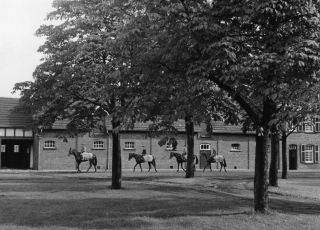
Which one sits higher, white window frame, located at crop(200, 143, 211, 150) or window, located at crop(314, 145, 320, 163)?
white window frame, located at crop(200, 143, 211, 150)

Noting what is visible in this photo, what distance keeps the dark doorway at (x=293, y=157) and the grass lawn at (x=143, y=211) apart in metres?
34.0

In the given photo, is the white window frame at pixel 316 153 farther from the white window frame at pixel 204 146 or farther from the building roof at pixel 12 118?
the building roof at pixel 12 118

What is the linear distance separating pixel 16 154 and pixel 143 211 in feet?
109

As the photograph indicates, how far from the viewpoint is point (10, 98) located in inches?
1896

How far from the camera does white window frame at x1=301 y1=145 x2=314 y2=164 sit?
52.7 m

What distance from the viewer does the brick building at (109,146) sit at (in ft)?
145

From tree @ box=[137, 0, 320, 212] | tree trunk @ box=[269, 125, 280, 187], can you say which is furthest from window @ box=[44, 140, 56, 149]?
tree @ box=[137, 0, 320, 212]

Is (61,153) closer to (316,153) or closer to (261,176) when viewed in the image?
(316,153)

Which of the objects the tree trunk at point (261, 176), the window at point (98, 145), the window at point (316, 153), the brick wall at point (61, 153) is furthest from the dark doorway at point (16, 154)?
the tree trunk at point (261, 176)

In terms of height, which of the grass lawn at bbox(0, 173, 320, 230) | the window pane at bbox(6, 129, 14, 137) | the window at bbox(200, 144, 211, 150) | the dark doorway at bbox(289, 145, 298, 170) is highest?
the window pane at bbox(6, 129, 14, 137)

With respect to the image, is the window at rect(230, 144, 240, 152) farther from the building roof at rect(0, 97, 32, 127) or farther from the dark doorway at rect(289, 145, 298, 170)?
the building roof at rect(0, 97, 32, 127)

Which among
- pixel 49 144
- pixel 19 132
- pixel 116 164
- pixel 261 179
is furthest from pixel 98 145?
pixel 261 179

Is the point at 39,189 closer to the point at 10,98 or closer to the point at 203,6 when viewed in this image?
the point at 203,6

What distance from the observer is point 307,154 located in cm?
5303
